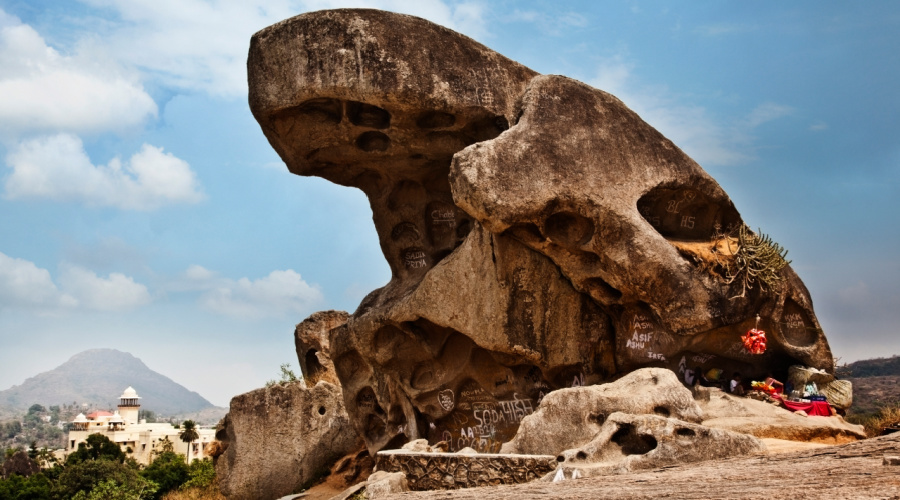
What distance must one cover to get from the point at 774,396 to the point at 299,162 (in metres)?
7.89

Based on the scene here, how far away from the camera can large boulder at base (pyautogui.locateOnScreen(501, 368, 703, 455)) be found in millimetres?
9695

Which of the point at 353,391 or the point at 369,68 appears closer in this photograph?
the point at 369,68

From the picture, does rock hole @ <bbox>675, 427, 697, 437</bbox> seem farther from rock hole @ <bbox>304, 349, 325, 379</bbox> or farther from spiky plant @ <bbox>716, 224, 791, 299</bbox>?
rock hole @ <bbox>304, 349, 325, 379</bbox>

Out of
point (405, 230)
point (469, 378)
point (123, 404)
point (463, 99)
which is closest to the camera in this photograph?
point (463, 99)

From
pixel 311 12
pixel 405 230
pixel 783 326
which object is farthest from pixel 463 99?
pixel 783 326

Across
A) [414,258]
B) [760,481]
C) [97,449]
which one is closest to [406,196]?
[414,258]

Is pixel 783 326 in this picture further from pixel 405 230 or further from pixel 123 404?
pixel 123 404

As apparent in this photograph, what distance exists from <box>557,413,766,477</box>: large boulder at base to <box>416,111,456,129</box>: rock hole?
6143 mm

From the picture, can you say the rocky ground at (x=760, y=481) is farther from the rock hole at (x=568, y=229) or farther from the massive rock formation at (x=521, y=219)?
the rock hole at (x=568, y=229)

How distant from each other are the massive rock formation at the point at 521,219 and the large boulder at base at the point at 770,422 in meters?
1.10

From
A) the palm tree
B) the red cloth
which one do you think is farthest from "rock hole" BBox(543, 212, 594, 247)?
the palm tree

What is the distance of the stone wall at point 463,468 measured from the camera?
28.7 ft

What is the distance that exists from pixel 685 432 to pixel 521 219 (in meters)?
4.23

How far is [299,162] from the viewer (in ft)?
48.5
